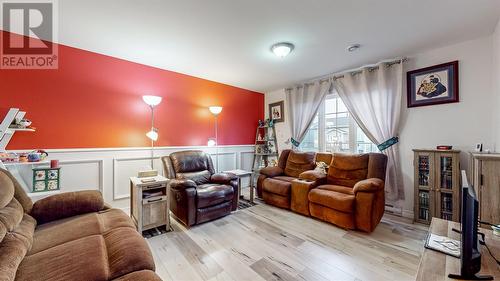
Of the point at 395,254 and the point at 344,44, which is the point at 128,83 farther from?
the point at 395,254

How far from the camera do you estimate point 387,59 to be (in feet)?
9.94

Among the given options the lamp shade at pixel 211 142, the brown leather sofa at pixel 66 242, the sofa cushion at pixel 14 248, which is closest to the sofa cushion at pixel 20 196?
the brown leather sofa at pixel 66 242

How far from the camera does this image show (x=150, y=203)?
2506mm

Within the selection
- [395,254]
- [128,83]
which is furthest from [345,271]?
[128,83]

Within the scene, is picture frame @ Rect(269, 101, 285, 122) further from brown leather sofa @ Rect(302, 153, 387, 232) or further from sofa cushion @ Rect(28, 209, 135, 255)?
sofa cushion @ Rect(28, 209, 135, 255)

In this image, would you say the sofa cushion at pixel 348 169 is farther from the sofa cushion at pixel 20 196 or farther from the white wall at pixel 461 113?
the sofa cushion at pixel 20 196

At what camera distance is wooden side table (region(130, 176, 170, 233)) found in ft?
7.93

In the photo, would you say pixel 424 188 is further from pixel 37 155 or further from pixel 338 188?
pixel 37 155

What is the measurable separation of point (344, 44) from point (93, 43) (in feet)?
10.6

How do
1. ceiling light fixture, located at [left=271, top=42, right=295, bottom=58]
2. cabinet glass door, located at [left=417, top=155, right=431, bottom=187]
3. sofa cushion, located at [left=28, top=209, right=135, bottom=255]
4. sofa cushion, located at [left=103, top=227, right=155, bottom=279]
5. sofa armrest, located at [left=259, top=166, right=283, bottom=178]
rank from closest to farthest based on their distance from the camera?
sofa cushion, located at [left=103, top=227, right=155, bottom=279] → sofa cushion, located at [left=28, top=209, right=135, bottom=255] → ceiling light fixture, located at [left=271, top=42, right=295, bottom=58] → cabinet glass door, located at [left=417, top=155, right=431, bottom=187] → sofa armrest, located at [left=259, top=166, right=283, bottom=178]

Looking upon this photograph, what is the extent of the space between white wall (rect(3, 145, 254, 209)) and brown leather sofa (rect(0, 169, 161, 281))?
0.76 meters

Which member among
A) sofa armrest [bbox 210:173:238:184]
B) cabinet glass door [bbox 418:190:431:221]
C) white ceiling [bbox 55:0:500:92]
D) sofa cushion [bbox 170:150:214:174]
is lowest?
cabinet glass door [bbox 418:190:431:221]

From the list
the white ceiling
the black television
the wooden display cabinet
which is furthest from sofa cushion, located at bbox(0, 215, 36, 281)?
the wooden display cabinet

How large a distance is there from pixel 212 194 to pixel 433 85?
11.3 ft
